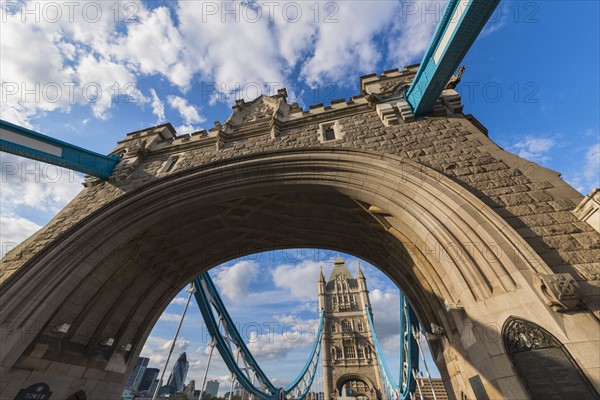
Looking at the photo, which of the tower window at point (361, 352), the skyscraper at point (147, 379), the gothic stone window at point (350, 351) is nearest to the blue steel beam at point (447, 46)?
the tower window at point (361, 352)

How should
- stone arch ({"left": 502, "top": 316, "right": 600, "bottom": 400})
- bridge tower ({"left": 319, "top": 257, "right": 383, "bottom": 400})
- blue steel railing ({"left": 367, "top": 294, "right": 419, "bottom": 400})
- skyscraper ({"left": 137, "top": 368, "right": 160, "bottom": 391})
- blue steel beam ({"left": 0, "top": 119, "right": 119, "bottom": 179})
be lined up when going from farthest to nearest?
skyscraper ({"left": 137, "top": 368, "right": 160, "bottom": 391}) < bridge tower ({"left": 319, "top": 257, "right": 383, "bottom": 400}) < blue steel railing ({"left": 367, "top": 294, "right": 419, "bottom": 400}) < blue steel beam ({"left": 0, "top": 119, "right": 119, "bottom": 179}) < stone arch ({"left": 502, "top": 316, "right": 600, "bottom": 400})

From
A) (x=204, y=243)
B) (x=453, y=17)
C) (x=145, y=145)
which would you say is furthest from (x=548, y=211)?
(x=145, y=145)

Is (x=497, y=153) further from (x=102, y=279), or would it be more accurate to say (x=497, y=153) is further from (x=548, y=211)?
(x=102, y=279)

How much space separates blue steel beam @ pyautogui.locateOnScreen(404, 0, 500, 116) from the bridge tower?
2192 inches

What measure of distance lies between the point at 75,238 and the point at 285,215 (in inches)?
238

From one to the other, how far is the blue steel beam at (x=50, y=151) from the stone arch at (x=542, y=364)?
11.9 metres

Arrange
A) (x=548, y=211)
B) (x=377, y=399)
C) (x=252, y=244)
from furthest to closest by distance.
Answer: (x=377, y=399)
(x=252, y=244)
(x=548, y=211)

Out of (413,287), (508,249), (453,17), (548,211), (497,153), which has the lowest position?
(508,249)

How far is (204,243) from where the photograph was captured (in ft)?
32.5

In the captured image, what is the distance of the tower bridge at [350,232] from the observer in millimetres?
4008

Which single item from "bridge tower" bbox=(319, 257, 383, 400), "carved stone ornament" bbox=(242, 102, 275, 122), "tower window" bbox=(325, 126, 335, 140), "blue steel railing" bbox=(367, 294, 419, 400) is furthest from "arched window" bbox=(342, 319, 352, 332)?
"tower window" bbox=(325, 126, 335, 140)

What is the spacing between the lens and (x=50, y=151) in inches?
326

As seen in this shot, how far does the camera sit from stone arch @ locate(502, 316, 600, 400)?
342cm

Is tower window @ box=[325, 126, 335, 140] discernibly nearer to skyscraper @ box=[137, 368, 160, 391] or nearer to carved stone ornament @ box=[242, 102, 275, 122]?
carved stone ornament @ box=[242, 102, 275, 122]
